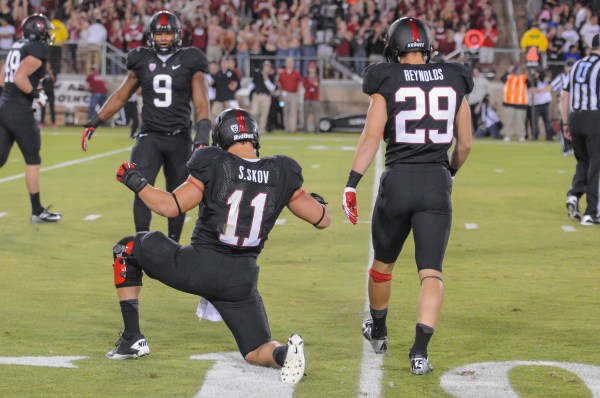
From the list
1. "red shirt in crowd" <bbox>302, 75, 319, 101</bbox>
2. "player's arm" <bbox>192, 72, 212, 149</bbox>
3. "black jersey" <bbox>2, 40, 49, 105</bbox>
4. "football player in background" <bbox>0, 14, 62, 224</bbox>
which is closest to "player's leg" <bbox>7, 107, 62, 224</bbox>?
"football player in background" <bbox>0, 14, 62, 224</bbox>

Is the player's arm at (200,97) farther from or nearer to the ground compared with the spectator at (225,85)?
farther from the ground

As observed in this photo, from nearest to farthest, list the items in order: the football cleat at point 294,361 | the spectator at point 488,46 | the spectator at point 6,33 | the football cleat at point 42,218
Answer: the football cleat at point 294,361, the football cleat at point 42,218, the spectator at point 488,46, the spectator at point 6,33

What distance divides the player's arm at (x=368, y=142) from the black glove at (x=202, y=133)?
2260 millimetres

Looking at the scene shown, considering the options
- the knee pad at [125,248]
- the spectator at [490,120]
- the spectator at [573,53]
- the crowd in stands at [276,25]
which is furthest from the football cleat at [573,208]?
the crowd in stands at [276,25]

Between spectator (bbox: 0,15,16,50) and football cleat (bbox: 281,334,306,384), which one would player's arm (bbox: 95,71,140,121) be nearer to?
football cleat (bbox: 281,334,306,384)

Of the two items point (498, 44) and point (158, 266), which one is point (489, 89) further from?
point (158, 266)

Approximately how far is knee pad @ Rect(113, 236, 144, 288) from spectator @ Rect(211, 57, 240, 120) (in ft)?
62.0

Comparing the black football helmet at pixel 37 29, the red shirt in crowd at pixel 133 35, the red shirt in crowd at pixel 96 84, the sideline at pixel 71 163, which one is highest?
the black football helmet at pixel 37 29

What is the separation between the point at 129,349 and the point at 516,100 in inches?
794

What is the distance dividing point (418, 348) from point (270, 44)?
22475 millimetres

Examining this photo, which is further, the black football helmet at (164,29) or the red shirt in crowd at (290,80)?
the red shirt in crowd at (290,80)

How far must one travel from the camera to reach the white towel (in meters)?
6.72

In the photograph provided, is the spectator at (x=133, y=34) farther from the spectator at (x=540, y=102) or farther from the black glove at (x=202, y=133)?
the black glove at (x=202, y=133)

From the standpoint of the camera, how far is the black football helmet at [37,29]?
1102 centimetres
